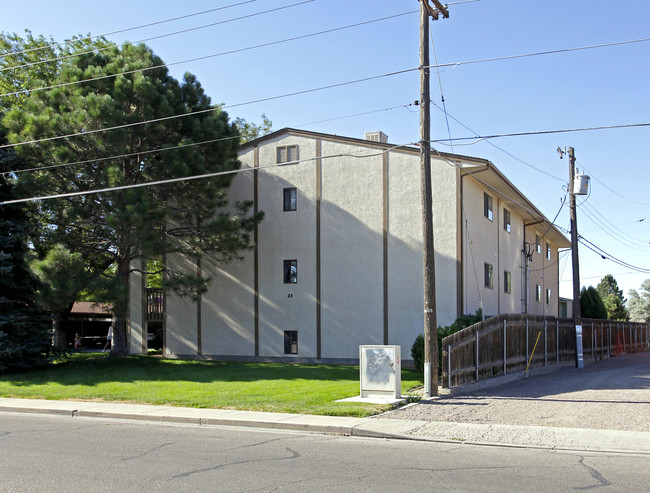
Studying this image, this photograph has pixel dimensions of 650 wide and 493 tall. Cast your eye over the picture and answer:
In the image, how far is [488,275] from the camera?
2595 cm

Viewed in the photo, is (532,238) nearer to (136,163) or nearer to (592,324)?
(592,324)

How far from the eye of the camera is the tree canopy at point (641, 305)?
78312 millimetres

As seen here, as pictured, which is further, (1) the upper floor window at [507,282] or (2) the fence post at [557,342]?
(1) the upper floor window at [507,282]

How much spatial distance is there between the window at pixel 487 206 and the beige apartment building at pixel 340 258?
13 cm

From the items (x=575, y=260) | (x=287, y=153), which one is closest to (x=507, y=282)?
(x=575, y=260)

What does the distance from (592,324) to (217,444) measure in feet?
83.1

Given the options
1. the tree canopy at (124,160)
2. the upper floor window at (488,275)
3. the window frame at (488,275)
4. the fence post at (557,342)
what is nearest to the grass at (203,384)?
the tree canopy at (124,160)

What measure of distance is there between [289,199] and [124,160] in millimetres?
6683

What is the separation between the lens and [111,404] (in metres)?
15.4

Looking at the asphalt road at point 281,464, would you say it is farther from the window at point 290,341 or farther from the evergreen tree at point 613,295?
the evergreen tree at point 613,295

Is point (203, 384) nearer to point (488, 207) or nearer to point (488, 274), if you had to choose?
point (488, 274)

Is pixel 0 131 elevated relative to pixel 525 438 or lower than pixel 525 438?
elevated

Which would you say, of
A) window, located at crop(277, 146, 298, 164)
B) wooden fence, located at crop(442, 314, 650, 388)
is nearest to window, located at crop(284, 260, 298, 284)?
window, located at crop(277, 146, 298, 164)

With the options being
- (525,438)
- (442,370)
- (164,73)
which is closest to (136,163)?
(164,73)
